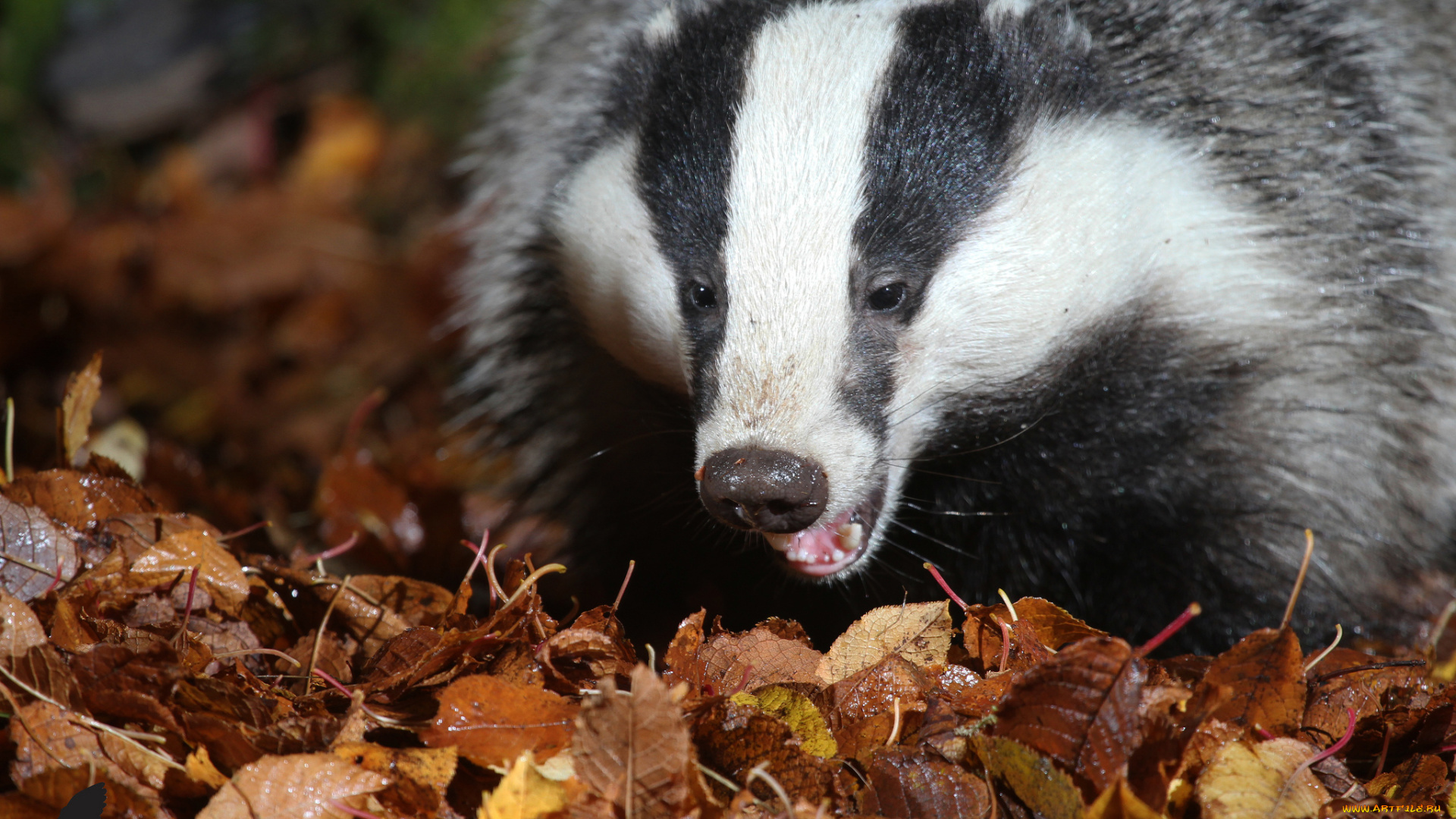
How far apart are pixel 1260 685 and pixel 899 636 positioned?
1.71 feet

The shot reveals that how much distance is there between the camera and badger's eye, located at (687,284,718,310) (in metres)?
2.03

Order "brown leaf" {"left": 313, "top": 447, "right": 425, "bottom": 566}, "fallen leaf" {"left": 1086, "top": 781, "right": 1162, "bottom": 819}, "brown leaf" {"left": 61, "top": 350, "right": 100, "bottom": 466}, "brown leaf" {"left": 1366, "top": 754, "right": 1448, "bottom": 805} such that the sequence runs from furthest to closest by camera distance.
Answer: "brown leaf" {"left": 313, "top": 447, "right": 425, "bottom": 566} < "brown leaf" {"left": 61, "top": 350, "right": 100, "bottom": 466} < "brown leaf" {"left": 1366, "top": 754, "right": 1448, "bottom": 805} < "fallen leaf" {"left": 1086, "top": 781, "right": 1162, "bottom": 819}

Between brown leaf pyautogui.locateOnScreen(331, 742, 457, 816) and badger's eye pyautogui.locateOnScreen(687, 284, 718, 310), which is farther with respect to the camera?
badger's eye pyautogui.locateOnScreen(687, 284, 718, 310)

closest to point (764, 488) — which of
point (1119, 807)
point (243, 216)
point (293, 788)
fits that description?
point (1119, 807)

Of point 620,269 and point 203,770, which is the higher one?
point 620,269

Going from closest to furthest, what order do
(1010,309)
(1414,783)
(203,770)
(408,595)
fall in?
(203,770), (1414,783), (1010,309), (408,595)

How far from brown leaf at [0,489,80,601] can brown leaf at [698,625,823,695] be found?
3.32ft

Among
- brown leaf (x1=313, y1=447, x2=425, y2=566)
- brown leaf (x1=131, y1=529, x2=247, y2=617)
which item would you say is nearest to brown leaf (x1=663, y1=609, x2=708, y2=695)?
brown leaf (x1=131, y1=529, x2=247, y2=617)

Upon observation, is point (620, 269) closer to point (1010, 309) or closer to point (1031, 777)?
point (1010, 309)

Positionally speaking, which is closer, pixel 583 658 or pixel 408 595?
pixel 583 658

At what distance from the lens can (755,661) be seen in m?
1.93

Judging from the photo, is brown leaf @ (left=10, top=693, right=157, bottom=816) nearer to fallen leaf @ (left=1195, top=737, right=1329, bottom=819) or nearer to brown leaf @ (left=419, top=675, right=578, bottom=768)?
brown leaf @ (left=419, top=675, right=578, bottom=768)

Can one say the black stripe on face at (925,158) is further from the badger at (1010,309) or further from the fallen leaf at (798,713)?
the fallen leaf at (798,713)

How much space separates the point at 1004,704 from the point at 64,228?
3.74 meters
